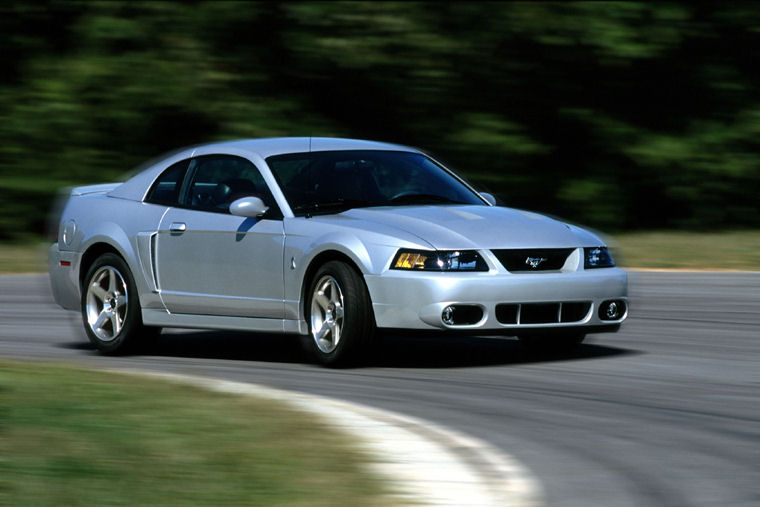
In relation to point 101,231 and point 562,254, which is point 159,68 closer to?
point 101,231

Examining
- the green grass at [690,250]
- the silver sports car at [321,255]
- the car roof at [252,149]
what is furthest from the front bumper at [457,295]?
the green grass at [690,250]

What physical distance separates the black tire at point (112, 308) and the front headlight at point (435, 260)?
8.20 ft

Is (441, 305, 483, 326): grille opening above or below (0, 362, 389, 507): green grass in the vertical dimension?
above

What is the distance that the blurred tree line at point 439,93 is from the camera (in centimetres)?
2070

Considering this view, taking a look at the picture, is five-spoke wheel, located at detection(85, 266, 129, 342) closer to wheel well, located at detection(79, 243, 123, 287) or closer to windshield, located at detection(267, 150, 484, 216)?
wheel well, located at detection(79, 243, 123, 287)

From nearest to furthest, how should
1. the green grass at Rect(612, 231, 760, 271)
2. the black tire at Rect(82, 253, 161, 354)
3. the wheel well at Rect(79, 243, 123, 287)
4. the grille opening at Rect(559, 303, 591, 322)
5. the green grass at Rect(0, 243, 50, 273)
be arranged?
the grille opening at Rect(559, 303, 591, 322) < the black tire at Rect(82, 253, 161, 354) < the wheel well at Rect(79, 243, 123, 287) < the green grass at Rect(612, 231, 760, 271) < the green grass at Rect(0, 243, 50, 273)

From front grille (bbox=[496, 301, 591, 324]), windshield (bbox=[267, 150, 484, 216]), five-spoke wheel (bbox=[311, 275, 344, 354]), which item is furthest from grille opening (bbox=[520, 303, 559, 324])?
windshield (bbox=[267, 150, 484, 216])

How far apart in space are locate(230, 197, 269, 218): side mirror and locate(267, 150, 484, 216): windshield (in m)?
0.22

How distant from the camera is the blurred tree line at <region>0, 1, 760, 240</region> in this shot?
20703 millimetres

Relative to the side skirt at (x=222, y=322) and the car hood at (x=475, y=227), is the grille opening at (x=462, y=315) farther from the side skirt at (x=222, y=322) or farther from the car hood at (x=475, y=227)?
the side skirt at (x=222, y=322)

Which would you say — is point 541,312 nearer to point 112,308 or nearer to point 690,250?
point 112,308

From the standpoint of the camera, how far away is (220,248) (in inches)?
387

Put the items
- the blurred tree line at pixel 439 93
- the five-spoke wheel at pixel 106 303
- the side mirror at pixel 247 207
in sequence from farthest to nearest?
1. the blurred tree line at pixel 439 93
2. the five-spoke wheel at pixel 106 303
3. the side mirror at pixel 247 207

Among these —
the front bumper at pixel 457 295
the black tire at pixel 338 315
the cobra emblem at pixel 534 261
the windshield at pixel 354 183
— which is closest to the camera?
the front bumper at pixel 457 295
